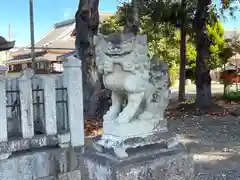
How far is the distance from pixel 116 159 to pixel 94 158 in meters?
0.31

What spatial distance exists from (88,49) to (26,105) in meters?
5.76

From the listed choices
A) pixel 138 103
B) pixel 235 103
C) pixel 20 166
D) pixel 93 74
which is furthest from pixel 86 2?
pixel 235 103

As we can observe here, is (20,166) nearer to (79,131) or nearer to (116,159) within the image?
(79,131)

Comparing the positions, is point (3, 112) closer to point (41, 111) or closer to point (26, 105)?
point (26, 105)

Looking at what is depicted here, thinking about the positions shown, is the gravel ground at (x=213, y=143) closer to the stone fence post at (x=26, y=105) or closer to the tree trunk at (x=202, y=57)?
the tree trunk at (x=202, y=57)

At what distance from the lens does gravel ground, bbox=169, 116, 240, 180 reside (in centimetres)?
535

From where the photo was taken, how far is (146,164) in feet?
10.8

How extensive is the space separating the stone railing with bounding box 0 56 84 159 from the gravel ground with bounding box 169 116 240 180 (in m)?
2.16

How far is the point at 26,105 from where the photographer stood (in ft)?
15.4

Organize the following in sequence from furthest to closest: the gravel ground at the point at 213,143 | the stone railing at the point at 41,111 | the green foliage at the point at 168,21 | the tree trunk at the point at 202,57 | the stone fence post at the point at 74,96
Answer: the green foliage at the point at 168,21 → the tree trunk at the point at 202,57 → the gravel ground at the point at 213,143 → the stone fence post at the point at 74,96 → the stone railing at the point at 41,111

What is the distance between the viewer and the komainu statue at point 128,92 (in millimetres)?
3254

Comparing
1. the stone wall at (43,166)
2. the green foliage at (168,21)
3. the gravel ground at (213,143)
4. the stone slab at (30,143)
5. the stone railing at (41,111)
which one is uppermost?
the green foliage at (168,21)

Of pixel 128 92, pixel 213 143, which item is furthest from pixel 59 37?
pixel 128 92

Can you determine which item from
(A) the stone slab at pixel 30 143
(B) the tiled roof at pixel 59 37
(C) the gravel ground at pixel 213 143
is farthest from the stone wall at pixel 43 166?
(B) the tiled roof at pixel 59 37
